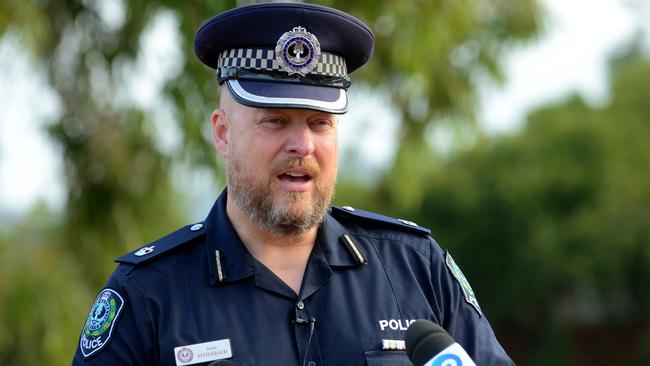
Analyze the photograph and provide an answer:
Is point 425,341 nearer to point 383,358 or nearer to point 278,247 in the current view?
point 383,358

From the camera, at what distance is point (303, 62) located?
2.65 meters

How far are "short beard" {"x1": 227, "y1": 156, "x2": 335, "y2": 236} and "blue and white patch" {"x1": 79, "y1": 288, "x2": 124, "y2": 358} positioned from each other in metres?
0.40

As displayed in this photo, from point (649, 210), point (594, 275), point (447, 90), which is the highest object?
point (447, 90)

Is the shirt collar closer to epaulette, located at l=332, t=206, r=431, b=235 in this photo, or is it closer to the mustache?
epaulette, located at l=332, t=206, r=431, b=235

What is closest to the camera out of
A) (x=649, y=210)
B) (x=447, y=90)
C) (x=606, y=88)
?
(x=447, y=90)

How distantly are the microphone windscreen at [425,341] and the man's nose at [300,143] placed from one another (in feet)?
1.91

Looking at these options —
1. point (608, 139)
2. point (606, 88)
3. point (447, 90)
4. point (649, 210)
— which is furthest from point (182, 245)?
point (606, 88)

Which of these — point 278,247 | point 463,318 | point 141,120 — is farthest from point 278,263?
point 141,120

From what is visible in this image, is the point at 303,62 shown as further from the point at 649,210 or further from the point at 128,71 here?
the point at 649,210

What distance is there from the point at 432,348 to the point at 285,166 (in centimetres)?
70

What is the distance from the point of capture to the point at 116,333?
8.02 feet

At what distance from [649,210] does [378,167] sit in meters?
12.9

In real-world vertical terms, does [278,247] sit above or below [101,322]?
above

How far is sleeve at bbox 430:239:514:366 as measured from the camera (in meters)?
2.60
